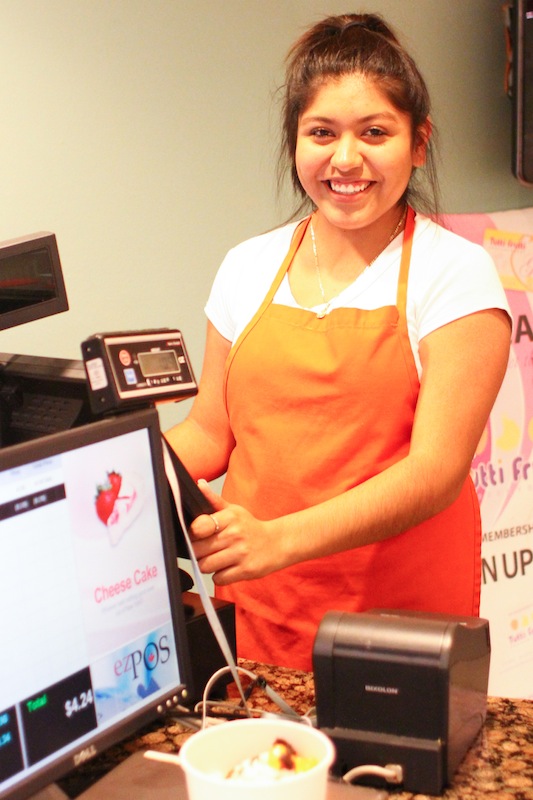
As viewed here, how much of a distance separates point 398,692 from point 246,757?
22cm

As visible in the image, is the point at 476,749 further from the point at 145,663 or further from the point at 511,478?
the point at 511,478

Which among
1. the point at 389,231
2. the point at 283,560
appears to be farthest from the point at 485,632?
the point at 389,231

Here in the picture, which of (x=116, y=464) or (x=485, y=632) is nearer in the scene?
(x=116, y=464)

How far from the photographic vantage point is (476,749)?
1090mm

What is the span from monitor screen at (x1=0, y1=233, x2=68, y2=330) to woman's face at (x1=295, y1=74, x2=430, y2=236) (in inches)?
21.3

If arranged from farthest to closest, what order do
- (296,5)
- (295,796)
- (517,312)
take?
(517,312) → (296,5) → (295,796)

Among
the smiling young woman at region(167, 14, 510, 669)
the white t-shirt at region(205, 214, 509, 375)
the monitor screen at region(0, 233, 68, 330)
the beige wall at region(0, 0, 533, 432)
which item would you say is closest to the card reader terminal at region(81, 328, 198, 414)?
the monitor screen at region(0, 233, 68, 330)

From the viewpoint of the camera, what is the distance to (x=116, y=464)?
0.97 m

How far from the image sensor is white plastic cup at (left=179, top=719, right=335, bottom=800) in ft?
2.54

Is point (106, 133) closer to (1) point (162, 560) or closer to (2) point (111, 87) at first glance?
(2) point (111, 87)

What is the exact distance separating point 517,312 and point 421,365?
1419 mm

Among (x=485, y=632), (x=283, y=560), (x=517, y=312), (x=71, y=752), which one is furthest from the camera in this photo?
(x=517, y=312)

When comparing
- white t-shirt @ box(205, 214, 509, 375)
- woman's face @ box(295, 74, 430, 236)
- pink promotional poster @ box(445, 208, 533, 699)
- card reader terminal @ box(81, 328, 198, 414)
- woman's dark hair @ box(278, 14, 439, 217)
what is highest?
woman's dark hair @ box(278, 14, 439, 217)

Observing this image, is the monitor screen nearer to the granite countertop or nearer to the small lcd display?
the small lcd display
